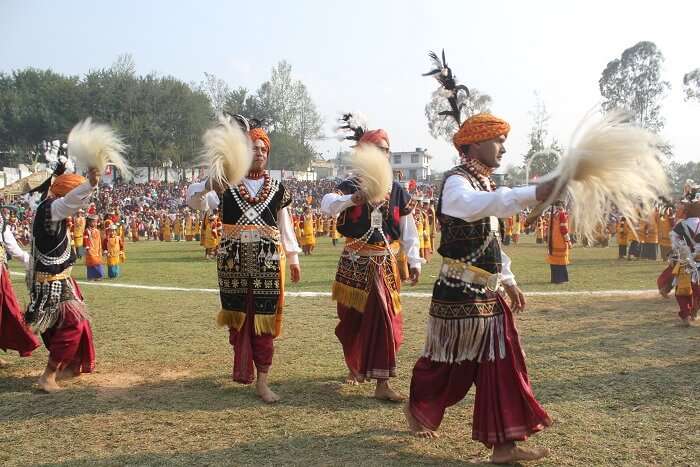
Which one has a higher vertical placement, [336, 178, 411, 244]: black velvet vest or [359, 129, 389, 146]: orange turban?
[359, 129, 389, 146]: orange turban

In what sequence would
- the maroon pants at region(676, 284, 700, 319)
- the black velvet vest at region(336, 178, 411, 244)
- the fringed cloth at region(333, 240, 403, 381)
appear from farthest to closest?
the maroon pants at region(676, 284, 700, 319) < the black velvet vest at region(336, 178, 411, 244) < the fringed cloth at region(333, 240, 403, 381)

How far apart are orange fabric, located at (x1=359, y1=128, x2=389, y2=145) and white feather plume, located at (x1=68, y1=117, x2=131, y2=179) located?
215 cm

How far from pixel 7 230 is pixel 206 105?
6241cm

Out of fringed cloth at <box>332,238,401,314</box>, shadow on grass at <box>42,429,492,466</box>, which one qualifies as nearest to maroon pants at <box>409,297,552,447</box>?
shadow on grass at <box>42,429,492,466</box>

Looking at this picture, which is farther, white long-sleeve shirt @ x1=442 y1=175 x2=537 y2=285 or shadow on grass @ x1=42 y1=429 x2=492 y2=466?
shadow on grass @ x1=42 y1=429 x2=492 y2=466

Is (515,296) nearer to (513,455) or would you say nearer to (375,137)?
(513,455)

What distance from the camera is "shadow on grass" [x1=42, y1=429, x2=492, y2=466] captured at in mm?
3766

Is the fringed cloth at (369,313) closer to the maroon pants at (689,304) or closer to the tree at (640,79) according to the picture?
the maroon pants at (689,304)

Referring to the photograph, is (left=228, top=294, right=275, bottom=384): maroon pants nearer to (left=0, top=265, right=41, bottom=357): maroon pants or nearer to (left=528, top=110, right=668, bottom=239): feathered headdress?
(left=0, top=265, right=41, bottom=357): maroon pants

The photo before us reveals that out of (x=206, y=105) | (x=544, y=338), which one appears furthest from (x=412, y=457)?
(x=206, y=105)


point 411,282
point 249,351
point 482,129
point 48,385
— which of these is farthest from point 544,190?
point 48,385

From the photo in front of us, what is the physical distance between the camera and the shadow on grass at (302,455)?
3.77 metres

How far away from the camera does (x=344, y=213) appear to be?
5.48 metres

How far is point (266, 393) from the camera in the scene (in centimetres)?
503
